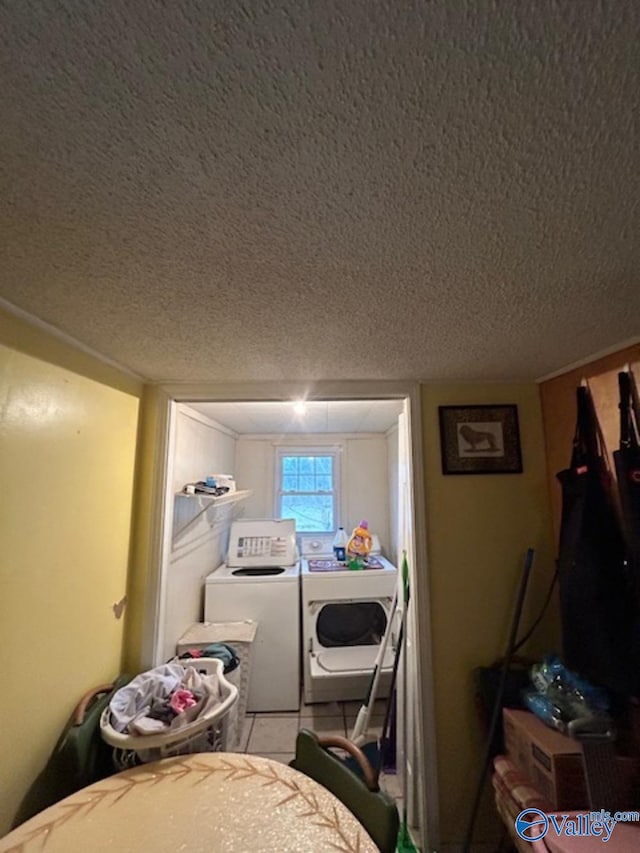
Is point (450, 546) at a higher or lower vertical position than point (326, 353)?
lower

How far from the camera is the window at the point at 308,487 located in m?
4.01

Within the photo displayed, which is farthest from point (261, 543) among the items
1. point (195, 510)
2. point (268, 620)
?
point (195, 510)

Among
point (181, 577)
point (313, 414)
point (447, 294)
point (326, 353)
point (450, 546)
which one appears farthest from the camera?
point (313, 414)

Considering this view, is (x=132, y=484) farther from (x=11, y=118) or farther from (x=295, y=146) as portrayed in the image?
(x=295, y=146)

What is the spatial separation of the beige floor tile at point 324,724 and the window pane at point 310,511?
1644 mm

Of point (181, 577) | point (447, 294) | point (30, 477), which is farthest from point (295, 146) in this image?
point (181, 577)

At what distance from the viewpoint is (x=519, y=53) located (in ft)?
1.48

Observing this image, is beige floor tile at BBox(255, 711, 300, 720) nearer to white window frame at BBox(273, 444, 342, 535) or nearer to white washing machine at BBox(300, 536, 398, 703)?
white washing machine at BBox(300, 536, 398, 703)

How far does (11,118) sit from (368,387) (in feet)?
5.26

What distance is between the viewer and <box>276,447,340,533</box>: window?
4.01m

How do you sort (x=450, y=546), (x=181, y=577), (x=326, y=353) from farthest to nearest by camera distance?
(x=181, y=577) → (x=450, y=546) → (x=326, y=353)

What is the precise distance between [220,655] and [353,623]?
1411mm

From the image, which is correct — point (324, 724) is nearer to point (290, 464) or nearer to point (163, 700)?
point (163, 700)

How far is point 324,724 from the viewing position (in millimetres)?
2594
